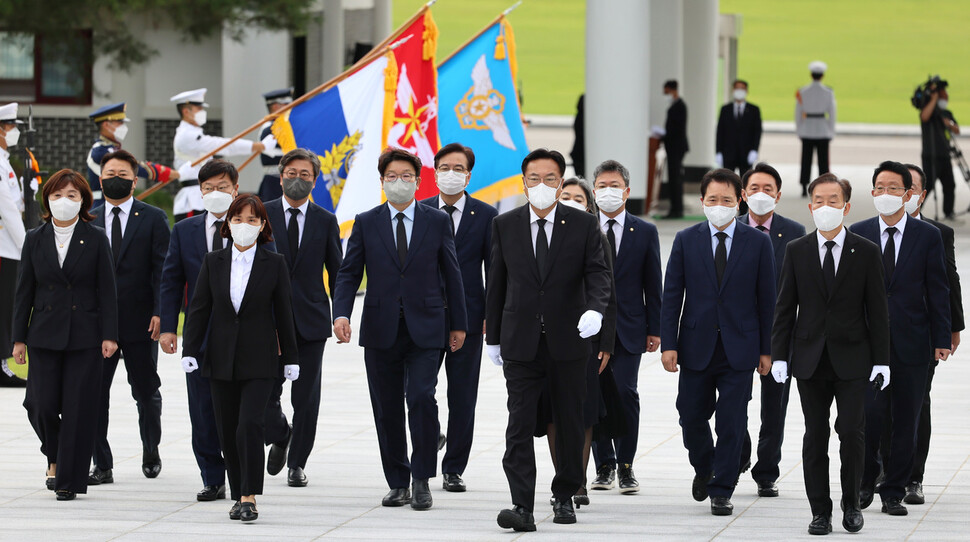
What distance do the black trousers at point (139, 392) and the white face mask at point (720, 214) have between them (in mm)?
3050

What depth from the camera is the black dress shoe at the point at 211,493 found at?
354 inches

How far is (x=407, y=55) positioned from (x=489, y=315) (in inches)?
227

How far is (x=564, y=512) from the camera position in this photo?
8430mm

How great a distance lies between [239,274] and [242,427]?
0.73 meters

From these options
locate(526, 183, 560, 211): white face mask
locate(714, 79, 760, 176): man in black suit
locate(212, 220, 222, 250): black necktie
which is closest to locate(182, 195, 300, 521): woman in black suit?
locate(212, 220, 222, 250): black necktie

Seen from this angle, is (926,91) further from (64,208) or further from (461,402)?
(64,208)

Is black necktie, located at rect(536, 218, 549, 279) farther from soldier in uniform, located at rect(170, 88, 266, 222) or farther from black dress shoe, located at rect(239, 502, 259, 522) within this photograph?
soldier in uniform, located at rect(170, 88, 266, 222)

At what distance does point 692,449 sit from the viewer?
895 centimetres

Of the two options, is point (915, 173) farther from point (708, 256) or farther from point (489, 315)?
point (489, 315)

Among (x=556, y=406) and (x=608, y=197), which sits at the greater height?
(x=608, y=197)

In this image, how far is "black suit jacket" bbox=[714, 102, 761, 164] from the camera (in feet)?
88.8

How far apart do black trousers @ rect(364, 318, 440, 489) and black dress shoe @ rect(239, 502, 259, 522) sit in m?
0.79

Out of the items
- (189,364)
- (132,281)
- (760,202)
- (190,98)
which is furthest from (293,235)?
(190,98)

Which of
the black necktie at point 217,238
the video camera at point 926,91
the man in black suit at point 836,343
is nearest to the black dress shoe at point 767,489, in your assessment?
the man in black suit at point 836,343
